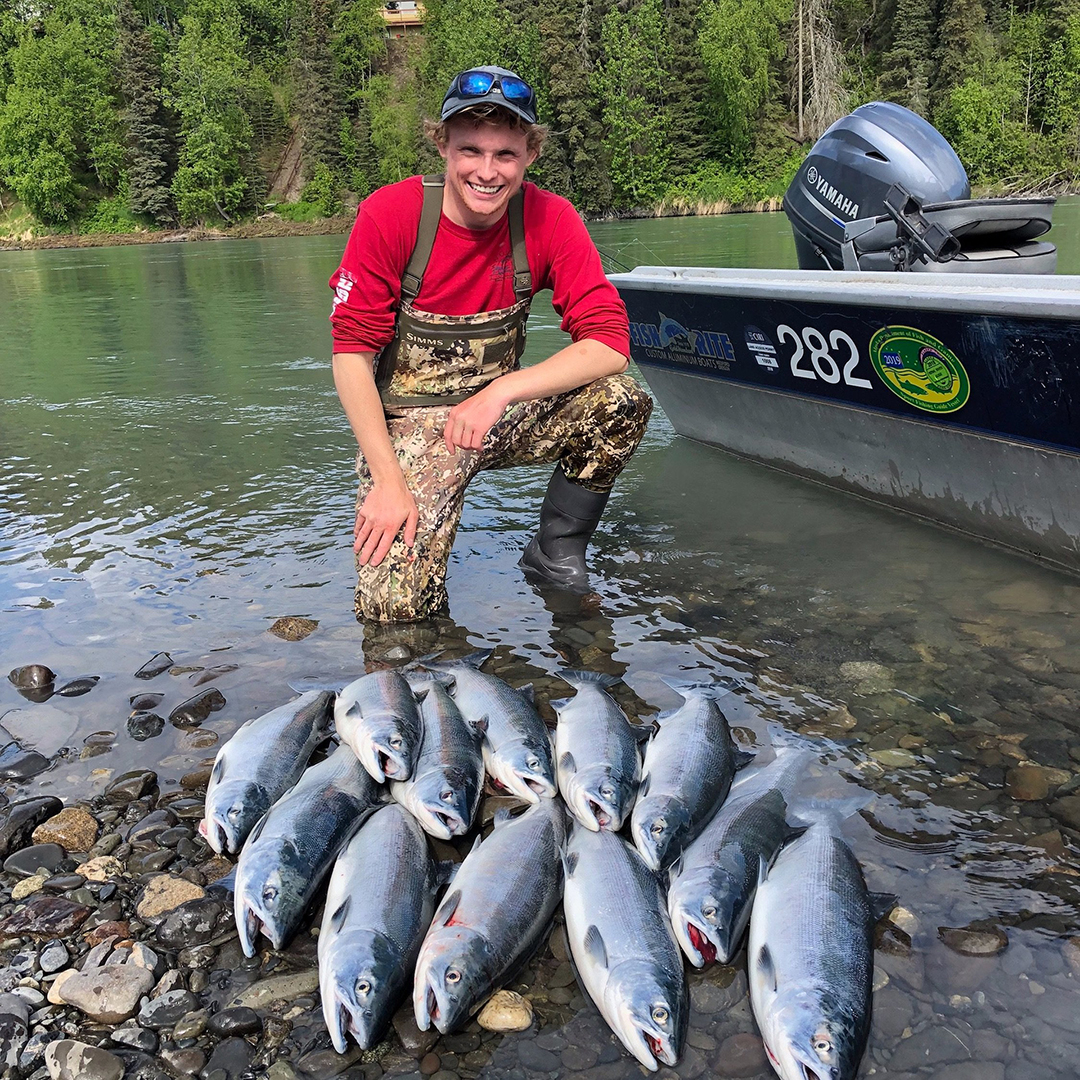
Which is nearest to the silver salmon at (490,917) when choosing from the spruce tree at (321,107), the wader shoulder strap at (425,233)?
the wader shoulder strap at (425,233)

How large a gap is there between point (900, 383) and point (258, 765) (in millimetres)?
3555

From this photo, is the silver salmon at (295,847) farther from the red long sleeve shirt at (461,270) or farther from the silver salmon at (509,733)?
the red long sleeve shirt at (461,270)

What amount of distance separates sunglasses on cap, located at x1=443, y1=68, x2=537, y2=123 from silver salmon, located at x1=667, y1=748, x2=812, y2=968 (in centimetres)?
267

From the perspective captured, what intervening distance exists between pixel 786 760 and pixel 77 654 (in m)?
2.94

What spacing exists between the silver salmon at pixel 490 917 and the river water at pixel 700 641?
0.39 feet

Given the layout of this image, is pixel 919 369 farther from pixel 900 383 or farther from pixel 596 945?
pixel 596 945

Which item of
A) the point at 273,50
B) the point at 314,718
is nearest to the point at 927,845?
the point at 314,718

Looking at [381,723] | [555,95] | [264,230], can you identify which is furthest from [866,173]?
[264,230]

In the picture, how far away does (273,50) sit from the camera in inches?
3319

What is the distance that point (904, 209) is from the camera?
5.18m

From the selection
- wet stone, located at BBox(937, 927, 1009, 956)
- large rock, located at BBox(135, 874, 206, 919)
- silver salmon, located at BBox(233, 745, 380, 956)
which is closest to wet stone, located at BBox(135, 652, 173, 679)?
silver salmon, located at BBox(233, 745, 380, 956)

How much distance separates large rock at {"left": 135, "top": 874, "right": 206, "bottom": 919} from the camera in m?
2.56

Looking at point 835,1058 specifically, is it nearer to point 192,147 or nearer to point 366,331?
point 366,331

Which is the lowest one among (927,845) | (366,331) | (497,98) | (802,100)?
(927,845)
